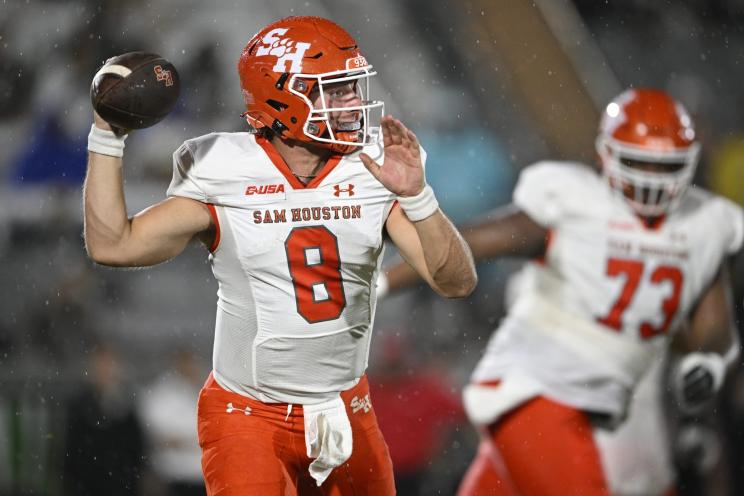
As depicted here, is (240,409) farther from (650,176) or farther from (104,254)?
(650,176)

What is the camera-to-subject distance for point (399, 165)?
2.21 meters

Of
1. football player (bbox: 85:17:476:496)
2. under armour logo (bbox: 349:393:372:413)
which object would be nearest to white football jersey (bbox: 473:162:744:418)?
under armour logo (bbox: 349:393:372:413)

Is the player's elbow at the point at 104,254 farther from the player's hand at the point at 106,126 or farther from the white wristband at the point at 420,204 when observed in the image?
the white wristband at the point at 420,204

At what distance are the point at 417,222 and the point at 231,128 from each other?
2520mm

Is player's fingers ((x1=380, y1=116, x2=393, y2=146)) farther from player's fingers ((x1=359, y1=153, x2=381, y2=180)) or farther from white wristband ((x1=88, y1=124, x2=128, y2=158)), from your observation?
white wristband ((x1=88, y1=124, x2=128, y2=158))

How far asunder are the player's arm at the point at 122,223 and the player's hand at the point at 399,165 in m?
0.39

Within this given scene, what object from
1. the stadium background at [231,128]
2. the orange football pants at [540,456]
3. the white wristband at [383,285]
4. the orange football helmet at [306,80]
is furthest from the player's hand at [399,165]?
the stadium background at [231,128]

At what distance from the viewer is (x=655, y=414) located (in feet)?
14.8

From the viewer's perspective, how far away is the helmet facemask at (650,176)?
3846 mm

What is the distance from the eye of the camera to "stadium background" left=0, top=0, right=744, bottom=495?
459 centimetres

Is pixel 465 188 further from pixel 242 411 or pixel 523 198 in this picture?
pixel 242 411

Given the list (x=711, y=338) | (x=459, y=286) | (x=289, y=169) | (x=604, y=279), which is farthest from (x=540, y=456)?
(x=289, y=169)

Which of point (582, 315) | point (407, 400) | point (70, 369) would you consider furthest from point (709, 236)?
point (70, 369)

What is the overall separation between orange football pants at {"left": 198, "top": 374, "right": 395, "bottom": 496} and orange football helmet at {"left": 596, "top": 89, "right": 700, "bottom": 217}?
69.5 inches
